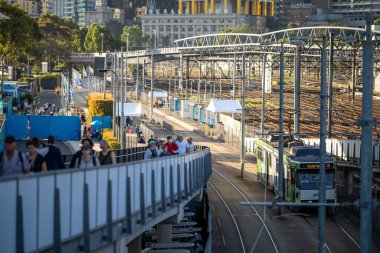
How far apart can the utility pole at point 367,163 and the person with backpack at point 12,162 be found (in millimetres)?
→ 5737

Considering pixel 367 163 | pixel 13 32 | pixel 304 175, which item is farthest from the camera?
pixel 13 32

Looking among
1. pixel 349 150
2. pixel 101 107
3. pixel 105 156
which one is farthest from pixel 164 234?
pixel 101 107

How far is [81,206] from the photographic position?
1938cm

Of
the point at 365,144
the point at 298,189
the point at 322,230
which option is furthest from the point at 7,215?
the point at 298,189

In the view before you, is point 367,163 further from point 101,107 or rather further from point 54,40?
point 54,40

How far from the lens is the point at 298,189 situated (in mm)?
48062

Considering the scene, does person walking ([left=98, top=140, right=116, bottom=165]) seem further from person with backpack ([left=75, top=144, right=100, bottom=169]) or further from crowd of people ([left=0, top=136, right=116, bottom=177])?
A: person with backpack ([left=75, top=144, right=100, bottom=169])

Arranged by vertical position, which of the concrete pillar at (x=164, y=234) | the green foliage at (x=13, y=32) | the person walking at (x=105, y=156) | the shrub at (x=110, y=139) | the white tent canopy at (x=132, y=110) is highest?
the green foliage at (x=13, y=32)

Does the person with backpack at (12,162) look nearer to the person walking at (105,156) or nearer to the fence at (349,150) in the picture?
the person walking at (105,156)

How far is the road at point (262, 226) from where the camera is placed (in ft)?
135

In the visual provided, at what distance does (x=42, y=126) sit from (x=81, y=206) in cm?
5116

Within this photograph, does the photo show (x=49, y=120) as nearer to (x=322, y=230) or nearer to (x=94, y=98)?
(x=94, y=98)

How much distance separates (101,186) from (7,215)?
4511 mm

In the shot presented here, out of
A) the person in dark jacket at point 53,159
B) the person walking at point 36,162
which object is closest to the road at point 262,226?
the person in dark jacket at point 53,159
